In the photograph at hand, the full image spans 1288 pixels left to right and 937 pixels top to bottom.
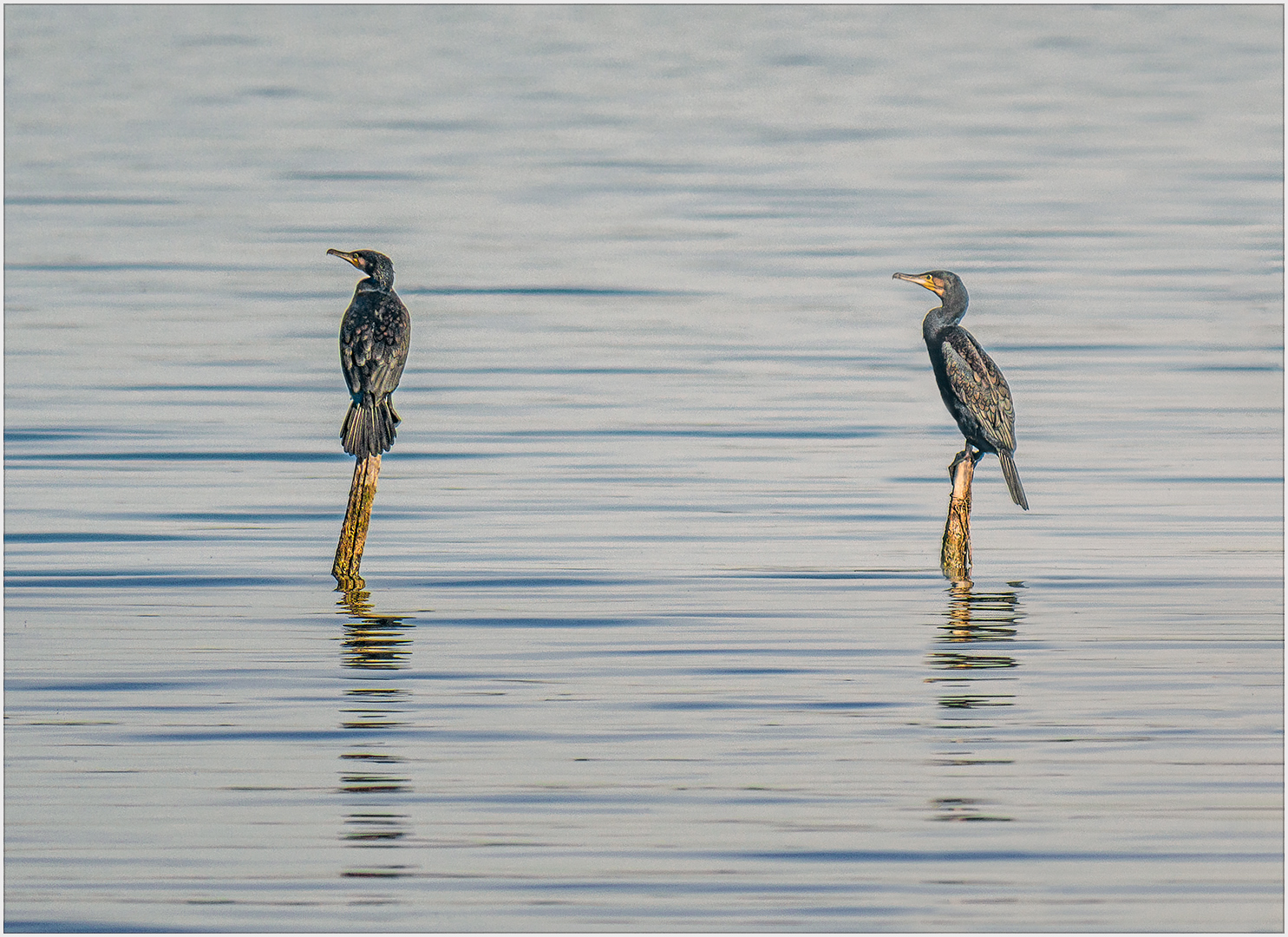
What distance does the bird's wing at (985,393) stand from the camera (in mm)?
12375

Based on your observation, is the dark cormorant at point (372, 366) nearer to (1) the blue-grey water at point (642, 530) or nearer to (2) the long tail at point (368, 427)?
(2) the long tail at point (368, 427)

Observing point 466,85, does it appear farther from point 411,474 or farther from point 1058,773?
point 1058,773

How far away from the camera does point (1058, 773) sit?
324 inches

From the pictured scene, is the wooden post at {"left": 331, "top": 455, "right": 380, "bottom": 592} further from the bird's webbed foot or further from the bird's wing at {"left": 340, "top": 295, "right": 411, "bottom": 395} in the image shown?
the bird's webbed foot

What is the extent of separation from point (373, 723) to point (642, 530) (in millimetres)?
5736

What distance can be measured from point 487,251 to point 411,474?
1402 cm

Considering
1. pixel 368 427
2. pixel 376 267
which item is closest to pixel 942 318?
pixel 376 267

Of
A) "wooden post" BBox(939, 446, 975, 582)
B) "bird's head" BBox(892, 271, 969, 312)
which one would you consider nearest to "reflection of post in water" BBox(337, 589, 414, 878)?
"wooden post" BBox(939, 446, 975, 582)

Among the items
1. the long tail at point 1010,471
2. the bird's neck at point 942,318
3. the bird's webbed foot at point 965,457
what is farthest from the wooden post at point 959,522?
the bird's neck at point 942,318

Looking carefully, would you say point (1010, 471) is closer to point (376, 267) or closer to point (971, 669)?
point (971, 669)

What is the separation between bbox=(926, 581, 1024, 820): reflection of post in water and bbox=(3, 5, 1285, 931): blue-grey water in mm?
35

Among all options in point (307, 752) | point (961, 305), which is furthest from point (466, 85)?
point (307, 752)

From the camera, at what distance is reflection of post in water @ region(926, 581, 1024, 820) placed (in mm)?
8352

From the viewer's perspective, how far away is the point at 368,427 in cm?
1189
